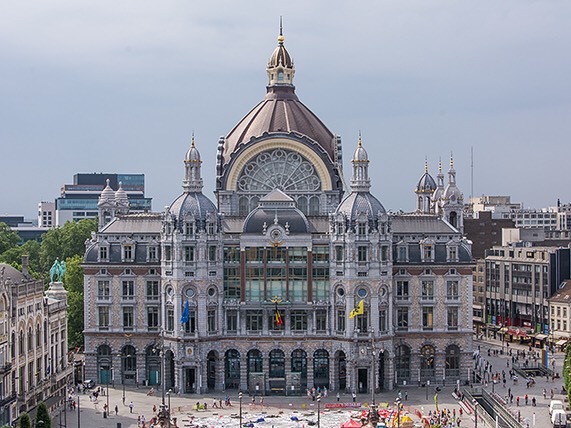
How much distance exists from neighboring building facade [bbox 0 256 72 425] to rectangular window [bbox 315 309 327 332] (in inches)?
1211

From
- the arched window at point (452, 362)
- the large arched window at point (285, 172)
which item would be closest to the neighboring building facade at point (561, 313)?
the arched window at point (452, 362)

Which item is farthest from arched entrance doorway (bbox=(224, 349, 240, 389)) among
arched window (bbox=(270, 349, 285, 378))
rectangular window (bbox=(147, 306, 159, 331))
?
rectangular window (bbox=(147, 306, 159, 331))

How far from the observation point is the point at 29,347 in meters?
117

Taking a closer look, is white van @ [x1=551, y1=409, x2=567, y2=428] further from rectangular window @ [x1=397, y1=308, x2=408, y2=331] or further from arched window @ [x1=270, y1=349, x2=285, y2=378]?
arched window @ [x1=270, y1=349, x2=285, y2=378]

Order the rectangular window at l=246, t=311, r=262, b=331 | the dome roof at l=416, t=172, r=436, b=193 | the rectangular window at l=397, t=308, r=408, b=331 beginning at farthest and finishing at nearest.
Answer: the dome roof at l=416, t=172, r=436, b=193, the rectangular window at l=397, t=308, r=408, b=331, the rectangular window at l=246, t=311, r=262, b=331

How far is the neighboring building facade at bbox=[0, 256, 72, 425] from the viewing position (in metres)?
108

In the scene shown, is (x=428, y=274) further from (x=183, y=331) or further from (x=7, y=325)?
(x=7, y=325)

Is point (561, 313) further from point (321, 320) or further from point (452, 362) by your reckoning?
point (321, 320)

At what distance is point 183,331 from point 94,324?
13.7m

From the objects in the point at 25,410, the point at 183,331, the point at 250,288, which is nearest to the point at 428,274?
the point at 250,288

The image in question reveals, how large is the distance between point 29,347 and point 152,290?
28.1 metres

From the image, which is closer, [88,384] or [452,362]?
[88,384]

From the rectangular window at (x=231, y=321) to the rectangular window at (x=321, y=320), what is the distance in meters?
10.2

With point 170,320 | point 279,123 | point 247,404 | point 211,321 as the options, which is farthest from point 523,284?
point 170,320
